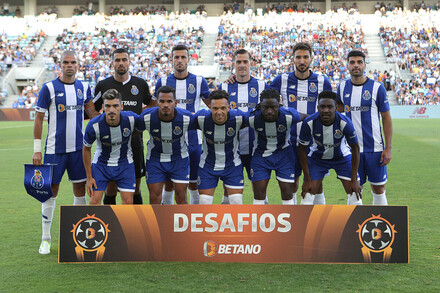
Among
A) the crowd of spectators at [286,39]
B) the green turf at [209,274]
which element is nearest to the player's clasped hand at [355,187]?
the green turf at [209,274]

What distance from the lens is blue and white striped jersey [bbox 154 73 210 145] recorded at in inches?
251

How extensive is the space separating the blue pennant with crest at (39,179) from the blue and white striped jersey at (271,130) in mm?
2214

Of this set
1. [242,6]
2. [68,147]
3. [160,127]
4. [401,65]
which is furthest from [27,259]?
[242,6]

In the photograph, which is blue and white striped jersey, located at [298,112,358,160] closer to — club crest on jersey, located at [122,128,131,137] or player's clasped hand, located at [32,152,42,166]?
club crest on jersey, located at [122,128,131,137]

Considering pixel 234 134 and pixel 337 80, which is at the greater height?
pixel 337 80

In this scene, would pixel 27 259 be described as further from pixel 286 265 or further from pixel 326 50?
pixel 326 50

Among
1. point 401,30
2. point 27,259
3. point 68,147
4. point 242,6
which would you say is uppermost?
point 242,6

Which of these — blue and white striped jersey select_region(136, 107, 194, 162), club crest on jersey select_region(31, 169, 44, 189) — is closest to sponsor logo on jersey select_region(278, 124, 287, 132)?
blue and white striped jersey select_region(136, 107, 194, 162)

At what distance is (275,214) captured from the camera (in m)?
4.77

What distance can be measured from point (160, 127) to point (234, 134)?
0.81 metres

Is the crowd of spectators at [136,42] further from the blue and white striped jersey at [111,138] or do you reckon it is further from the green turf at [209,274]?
the green turf at [209,274]

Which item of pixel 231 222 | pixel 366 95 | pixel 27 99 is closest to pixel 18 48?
pixel 27 99

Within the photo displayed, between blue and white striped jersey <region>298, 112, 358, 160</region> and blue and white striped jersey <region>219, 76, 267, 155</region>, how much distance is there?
0.77 metres

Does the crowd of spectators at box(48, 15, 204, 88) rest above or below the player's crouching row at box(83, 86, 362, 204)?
above
